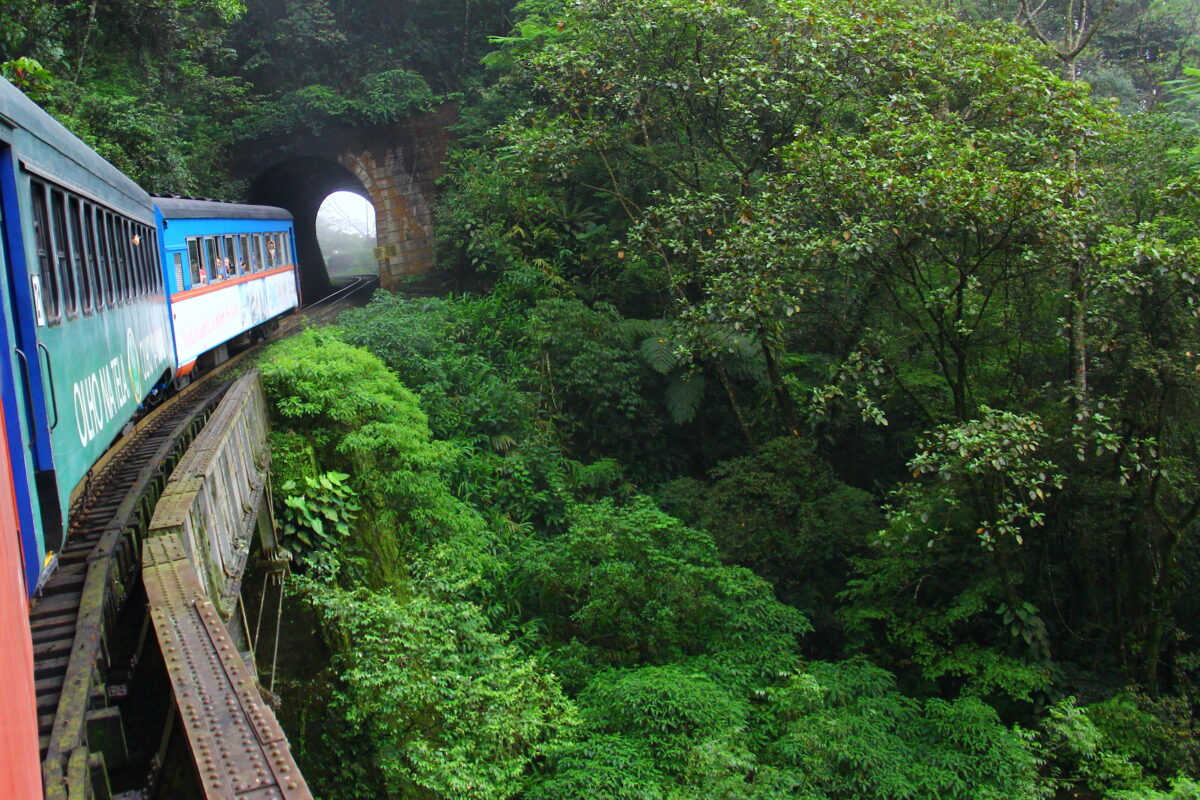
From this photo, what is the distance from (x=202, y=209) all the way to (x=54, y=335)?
317 inches

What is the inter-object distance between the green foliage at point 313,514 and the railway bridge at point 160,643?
107cm

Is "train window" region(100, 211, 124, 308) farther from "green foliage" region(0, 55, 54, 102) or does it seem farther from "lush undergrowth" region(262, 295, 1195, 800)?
"green foliage" region(0, 55, 54, 102)

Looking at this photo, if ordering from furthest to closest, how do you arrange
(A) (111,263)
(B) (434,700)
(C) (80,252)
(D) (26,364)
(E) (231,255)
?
(E) (231,255) → (B) (434,700) → (A) (111,263) → (C) (80,252) → (D) (26,364)

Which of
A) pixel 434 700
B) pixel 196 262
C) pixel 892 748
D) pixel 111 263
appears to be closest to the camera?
pixel 111 263

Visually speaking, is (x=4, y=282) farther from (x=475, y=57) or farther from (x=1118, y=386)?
(x=475, y=57)

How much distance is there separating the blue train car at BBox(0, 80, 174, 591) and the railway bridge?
0.53m

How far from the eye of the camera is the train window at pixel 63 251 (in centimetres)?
463

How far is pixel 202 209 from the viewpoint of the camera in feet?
38.1

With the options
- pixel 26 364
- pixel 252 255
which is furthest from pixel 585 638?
pixel 252 255

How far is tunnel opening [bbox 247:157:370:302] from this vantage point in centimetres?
2480

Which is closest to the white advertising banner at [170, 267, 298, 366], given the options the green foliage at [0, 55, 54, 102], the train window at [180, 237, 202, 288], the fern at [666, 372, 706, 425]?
the train window at [180, 237, 202, 288]

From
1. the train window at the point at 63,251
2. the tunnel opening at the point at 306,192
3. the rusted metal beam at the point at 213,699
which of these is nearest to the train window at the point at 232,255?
the train window at the point at 63,251

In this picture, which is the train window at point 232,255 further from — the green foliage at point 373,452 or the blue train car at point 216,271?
the green foliage at point 373,452

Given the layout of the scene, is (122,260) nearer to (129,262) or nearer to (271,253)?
(129,262)
